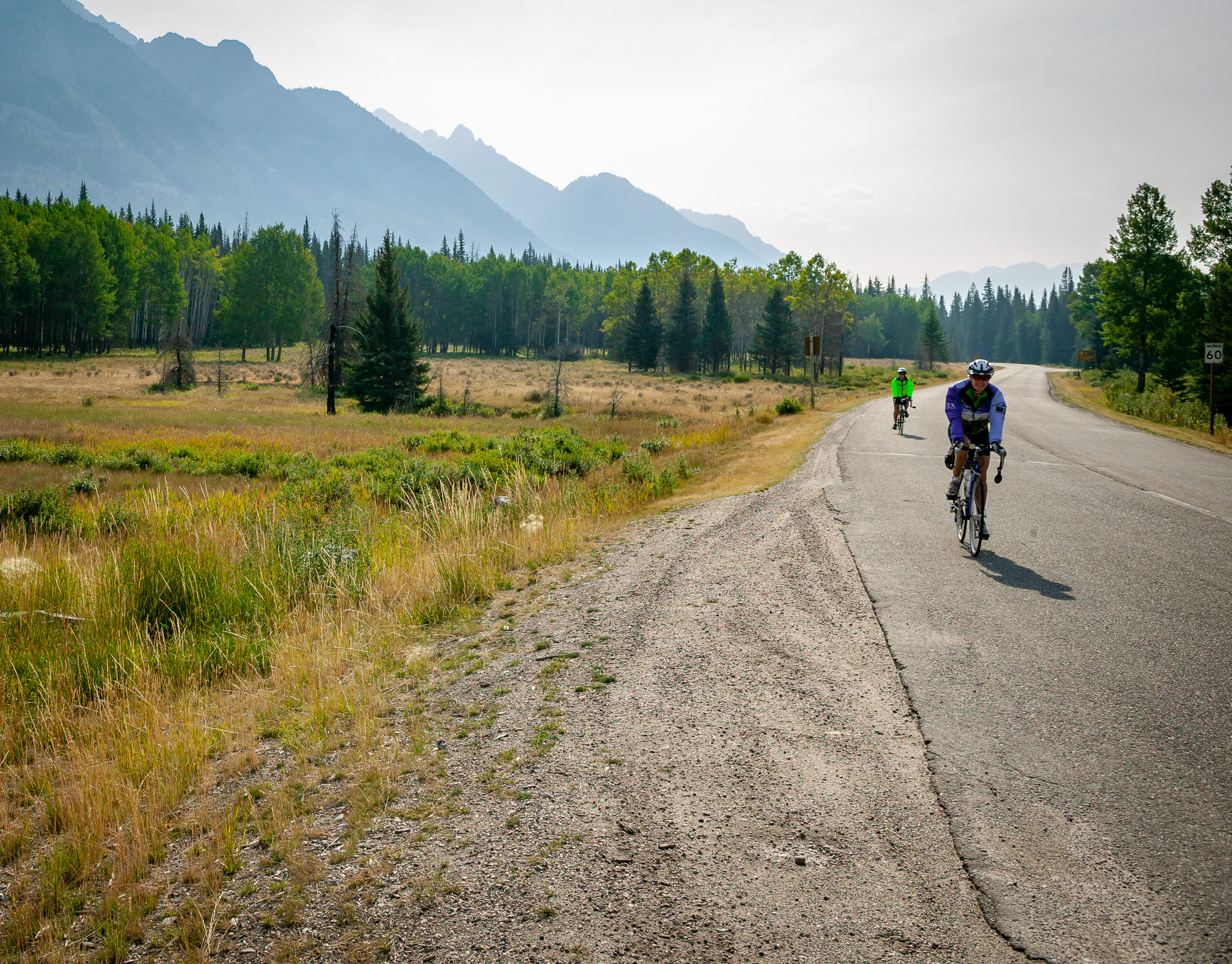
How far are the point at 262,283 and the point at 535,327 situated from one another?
137 feet

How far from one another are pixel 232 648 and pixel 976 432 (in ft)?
27.2

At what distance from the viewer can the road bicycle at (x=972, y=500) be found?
760cm

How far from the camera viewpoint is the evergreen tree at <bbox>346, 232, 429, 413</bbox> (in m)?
39.6

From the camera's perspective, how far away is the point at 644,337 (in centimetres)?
7806

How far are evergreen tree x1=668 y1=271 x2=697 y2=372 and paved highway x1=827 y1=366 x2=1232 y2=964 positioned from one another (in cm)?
6853

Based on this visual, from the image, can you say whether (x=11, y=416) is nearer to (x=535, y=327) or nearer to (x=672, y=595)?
(x=672, y=595)

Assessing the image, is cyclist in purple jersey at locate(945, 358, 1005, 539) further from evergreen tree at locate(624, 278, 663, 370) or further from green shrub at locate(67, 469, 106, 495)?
evergreen tree at locate(624, 278, 663, 370)

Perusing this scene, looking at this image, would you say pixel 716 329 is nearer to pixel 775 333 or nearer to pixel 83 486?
pixel 775 333

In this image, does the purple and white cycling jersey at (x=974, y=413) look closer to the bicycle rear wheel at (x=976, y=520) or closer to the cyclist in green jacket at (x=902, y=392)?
the bicycle rear wheel at (x=976, y=520)

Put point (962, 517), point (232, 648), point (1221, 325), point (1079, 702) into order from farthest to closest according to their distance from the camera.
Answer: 1. point (1221, 325)
2. point (962, 517)
3. point (232, 648)
4. point (1079, 702)

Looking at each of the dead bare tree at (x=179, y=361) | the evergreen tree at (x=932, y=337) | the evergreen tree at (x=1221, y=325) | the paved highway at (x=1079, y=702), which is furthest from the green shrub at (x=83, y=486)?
the evergreen tree at (x=932, y=337)

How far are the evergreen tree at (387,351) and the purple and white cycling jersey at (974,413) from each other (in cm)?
3556

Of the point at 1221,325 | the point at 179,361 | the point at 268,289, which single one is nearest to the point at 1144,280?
the point at 1221,325

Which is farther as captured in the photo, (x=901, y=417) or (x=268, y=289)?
(x=268, y=289)
